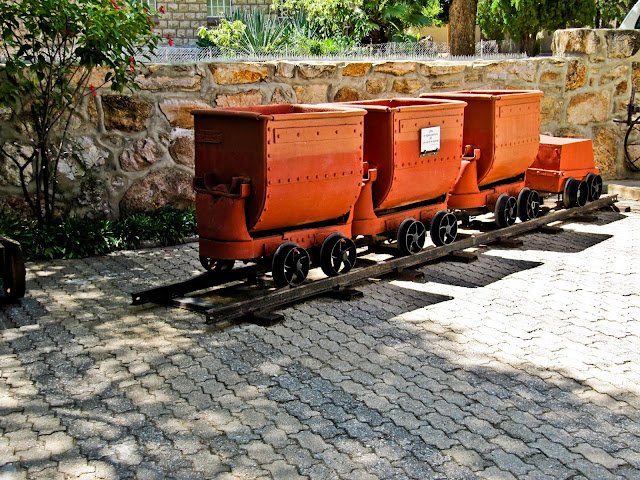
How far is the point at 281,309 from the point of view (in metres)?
6.22

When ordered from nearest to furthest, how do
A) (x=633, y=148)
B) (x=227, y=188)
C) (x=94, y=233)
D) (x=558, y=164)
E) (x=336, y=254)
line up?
(x=227, y=188) → (x=336, y=254) → (x=94, y=233) → (x=558, y=164) → (x=633, y=148)

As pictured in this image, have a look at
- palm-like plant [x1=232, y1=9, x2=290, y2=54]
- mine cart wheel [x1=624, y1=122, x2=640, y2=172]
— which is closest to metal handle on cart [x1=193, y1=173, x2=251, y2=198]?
palm-like plant [x1=232, y1=9, x2=290, y2=54]

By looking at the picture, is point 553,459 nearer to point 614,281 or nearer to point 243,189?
point 243,189

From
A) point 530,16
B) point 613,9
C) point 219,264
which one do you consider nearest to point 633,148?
point 219,264

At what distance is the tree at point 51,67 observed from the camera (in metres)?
7.35

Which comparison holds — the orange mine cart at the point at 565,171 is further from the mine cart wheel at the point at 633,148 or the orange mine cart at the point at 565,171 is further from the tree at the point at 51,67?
the tree at the point at 51,67

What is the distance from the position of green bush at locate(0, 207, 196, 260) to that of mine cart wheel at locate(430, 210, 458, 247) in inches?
95.5

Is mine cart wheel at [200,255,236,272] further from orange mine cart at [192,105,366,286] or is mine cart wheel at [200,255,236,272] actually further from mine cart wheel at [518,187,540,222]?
mine cart wheel at [518,187,540,222]

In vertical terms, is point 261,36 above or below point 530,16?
below

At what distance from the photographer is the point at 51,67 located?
759 centimetres

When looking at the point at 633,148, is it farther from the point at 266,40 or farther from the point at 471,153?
the point at 266,40

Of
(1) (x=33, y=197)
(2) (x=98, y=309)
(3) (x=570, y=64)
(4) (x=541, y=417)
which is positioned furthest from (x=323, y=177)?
(3) (x=570, y=64)

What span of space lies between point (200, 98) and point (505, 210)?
3.30 m

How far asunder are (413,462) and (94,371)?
2.09 m
